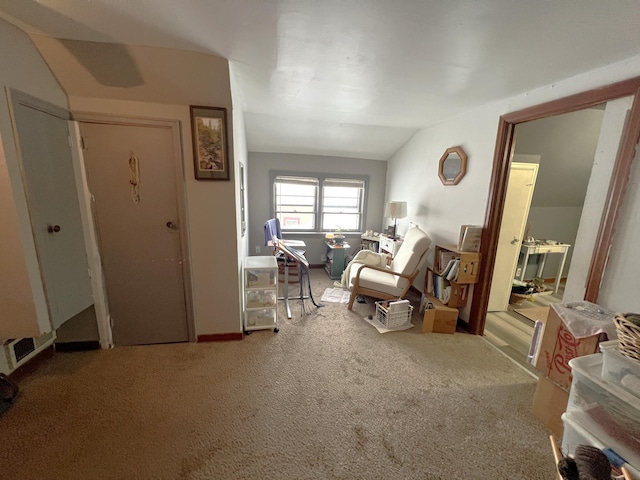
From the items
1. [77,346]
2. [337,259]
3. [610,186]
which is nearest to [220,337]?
[77,346]

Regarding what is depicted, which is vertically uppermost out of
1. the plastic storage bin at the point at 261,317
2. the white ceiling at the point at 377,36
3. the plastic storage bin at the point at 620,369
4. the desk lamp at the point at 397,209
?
the white ceiling at the point at 377,36

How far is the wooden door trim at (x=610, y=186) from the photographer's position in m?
1.50

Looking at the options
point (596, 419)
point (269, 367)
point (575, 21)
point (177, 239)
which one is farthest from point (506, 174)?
point (177, 239)

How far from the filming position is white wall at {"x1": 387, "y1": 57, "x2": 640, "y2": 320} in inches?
65.0

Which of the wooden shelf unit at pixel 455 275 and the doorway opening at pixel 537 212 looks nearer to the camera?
the wooden shelf unit at pixel 455 275

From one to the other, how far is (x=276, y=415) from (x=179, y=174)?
1920 millimetres

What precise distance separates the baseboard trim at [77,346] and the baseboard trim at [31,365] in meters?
0.04

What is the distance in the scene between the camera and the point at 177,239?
216cm

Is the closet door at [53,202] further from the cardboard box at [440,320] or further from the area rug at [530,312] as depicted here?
the area rug at [530,312]

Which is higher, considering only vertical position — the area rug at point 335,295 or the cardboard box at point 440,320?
the cardboard box at point 440,320

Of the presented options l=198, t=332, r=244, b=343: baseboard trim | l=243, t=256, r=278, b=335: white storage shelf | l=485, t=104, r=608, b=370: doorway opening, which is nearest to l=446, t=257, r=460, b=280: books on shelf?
l=485, t=104, r=608, b=370: doorway opening

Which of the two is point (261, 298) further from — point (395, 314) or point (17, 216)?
point (17, 216)

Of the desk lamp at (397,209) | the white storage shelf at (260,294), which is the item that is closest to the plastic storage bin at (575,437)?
the white storage shelf at (260,294)

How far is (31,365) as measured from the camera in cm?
192
